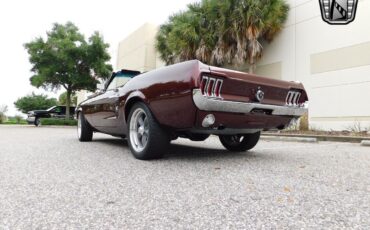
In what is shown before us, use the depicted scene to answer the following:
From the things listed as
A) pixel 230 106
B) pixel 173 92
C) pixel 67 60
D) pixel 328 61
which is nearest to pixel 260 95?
pixel 230 106

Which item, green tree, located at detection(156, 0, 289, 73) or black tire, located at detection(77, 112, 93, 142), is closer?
black tire, located at detection(77, 112, 93, 142)

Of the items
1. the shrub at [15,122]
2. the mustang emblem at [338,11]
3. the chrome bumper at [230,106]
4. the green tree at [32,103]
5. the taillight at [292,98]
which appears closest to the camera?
the chrome bumper at [230,106]

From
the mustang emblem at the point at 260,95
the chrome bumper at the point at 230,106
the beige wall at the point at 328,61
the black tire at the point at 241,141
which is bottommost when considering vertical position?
the black tire at the point at 241,141

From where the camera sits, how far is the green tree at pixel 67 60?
2308 cm

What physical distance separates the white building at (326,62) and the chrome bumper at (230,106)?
826 cm

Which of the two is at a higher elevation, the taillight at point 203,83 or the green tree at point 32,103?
the green tree at point 32,103

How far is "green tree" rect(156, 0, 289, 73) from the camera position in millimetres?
13305

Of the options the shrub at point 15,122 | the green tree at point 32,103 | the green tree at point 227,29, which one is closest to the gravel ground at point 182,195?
the green tree at point 227,29

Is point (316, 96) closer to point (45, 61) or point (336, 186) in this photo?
point (336, 186)

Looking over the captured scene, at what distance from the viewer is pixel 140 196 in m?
2.14

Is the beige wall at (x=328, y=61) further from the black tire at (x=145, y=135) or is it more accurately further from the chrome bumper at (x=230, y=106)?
the black tire at (x=145, y=135)

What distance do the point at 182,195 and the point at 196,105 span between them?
1155 millimetres

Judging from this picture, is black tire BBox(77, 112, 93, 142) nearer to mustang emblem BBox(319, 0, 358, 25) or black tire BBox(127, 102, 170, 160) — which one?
black tire BBox(127, 102, 170, 160)

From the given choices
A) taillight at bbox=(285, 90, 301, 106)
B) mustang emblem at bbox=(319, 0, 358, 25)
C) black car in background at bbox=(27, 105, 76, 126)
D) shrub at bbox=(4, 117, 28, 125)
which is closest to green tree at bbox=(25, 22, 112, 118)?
black car in background at bbox=(27, 105, 76, 126)
